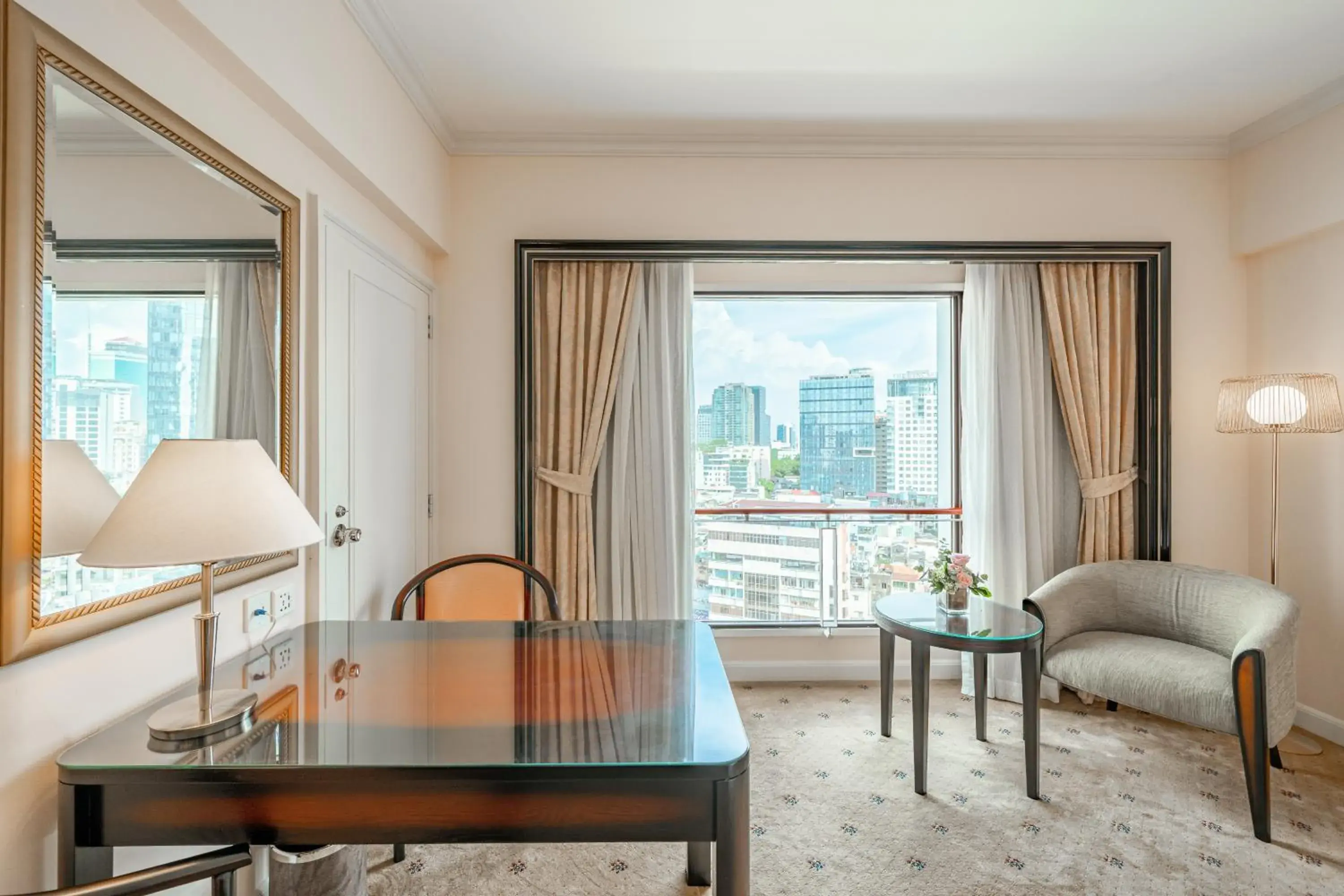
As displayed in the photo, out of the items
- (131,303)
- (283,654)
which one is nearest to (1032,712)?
(283,654)

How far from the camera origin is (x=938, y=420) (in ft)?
12.0

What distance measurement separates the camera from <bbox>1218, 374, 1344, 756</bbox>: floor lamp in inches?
103

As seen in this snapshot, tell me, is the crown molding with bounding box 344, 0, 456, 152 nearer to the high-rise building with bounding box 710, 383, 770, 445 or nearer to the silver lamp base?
the high-rise building with bounding box 710, 383, 770, 445

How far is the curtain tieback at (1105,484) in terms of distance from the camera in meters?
3.23

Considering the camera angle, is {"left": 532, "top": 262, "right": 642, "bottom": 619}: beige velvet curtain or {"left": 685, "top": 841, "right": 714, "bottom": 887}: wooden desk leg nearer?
{"left": 685, "top": 841, "right": 714, "bottom": 887}: wooden desk leg

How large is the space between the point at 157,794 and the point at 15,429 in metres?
0.65

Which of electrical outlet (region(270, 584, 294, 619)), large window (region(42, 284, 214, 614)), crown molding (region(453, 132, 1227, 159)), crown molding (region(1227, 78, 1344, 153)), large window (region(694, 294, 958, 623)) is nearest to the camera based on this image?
large window (region(42, 284, 214, 614))

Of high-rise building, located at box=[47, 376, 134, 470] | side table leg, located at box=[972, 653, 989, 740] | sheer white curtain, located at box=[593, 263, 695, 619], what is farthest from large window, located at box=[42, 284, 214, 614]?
side table leg, located at box=[972, 653, 989, 740]

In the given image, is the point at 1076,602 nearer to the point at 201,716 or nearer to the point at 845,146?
the point at 845,146

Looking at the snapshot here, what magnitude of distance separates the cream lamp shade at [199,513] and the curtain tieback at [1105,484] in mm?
3415

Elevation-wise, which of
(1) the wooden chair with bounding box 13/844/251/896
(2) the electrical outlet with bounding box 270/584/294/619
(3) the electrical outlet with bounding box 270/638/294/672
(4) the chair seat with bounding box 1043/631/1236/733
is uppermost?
(2) the electrical outlet with bounding box 270/584/294/619

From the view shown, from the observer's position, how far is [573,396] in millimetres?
3188

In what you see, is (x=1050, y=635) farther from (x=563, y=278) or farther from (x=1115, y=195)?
(x=563, y=278)

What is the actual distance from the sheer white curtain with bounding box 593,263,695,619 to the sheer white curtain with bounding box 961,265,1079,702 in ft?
5.15
